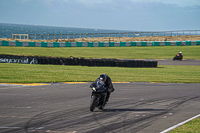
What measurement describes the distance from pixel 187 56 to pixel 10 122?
41135 millimetres

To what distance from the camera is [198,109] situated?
38.9 ft

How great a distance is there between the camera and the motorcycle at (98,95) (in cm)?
1068

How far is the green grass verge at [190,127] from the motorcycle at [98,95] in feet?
9.99

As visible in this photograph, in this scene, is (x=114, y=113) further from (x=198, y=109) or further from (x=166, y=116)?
(x=198, y=109)

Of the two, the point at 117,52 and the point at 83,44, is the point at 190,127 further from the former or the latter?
the point at 83,44

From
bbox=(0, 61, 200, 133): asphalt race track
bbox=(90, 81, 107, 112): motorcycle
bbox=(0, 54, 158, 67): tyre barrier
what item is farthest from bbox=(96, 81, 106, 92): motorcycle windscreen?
bbox=(0, 54, 158, 67): tyre barrier

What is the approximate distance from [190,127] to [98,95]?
337 centimetres

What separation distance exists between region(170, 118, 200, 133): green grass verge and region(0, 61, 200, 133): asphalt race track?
45 centimetres

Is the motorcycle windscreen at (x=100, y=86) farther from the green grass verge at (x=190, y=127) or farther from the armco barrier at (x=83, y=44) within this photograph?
the armco barrier at (x=83, y=44)

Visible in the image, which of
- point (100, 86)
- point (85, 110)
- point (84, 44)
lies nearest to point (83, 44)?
point (84, 44)

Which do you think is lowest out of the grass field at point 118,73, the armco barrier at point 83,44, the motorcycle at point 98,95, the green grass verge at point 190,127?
the grass field at point 118,73

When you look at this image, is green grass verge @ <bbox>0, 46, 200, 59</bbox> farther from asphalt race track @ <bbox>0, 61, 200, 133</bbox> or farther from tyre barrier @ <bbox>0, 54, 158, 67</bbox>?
asphalt race track @ <bbox>0, 61, 200, 133</bbox>

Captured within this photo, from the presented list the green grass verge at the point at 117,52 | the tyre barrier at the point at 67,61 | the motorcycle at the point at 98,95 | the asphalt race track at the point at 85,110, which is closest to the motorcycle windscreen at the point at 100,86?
the motorcycle at the point at 98,95

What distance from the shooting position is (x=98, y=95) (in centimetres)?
1083
